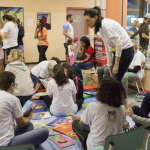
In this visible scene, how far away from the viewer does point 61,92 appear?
3066mm

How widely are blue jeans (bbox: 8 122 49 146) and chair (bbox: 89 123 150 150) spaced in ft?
2.61

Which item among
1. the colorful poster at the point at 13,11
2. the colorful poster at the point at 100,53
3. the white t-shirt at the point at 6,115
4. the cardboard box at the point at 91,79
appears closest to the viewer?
→ the white t-shirt at the point at 6,115

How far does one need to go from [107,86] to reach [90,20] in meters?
1.15

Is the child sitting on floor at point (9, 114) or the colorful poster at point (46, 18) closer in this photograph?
the child sitting on floor at point (9, 114)

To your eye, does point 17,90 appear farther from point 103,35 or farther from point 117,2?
point 117,2

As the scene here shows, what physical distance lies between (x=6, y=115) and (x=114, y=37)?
5.12ft

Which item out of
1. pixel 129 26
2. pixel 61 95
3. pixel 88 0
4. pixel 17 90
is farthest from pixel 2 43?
pixel 88 0

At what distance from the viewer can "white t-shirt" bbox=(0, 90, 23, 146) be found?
1.72 metres

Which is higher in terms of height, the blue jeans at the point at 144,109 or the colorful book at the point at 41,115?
the blue jeans at the point at 144,109

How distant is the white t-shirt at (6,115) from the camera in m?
1.72

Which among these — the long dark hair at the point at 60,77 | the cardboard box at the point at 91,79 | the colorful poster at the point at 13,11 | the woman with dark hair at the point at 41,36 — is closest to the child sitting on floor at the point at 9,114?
the long dark hair at the point at 60,77

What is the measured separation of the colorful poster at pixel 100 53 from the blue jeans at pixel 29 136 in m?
3.67

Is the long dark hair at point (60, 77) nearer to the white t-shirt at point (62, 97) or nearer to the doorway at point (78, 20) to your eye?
the white t-shirt at point (62, 97)

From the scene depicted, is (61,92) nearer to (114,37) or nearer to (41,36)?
(114,37)
